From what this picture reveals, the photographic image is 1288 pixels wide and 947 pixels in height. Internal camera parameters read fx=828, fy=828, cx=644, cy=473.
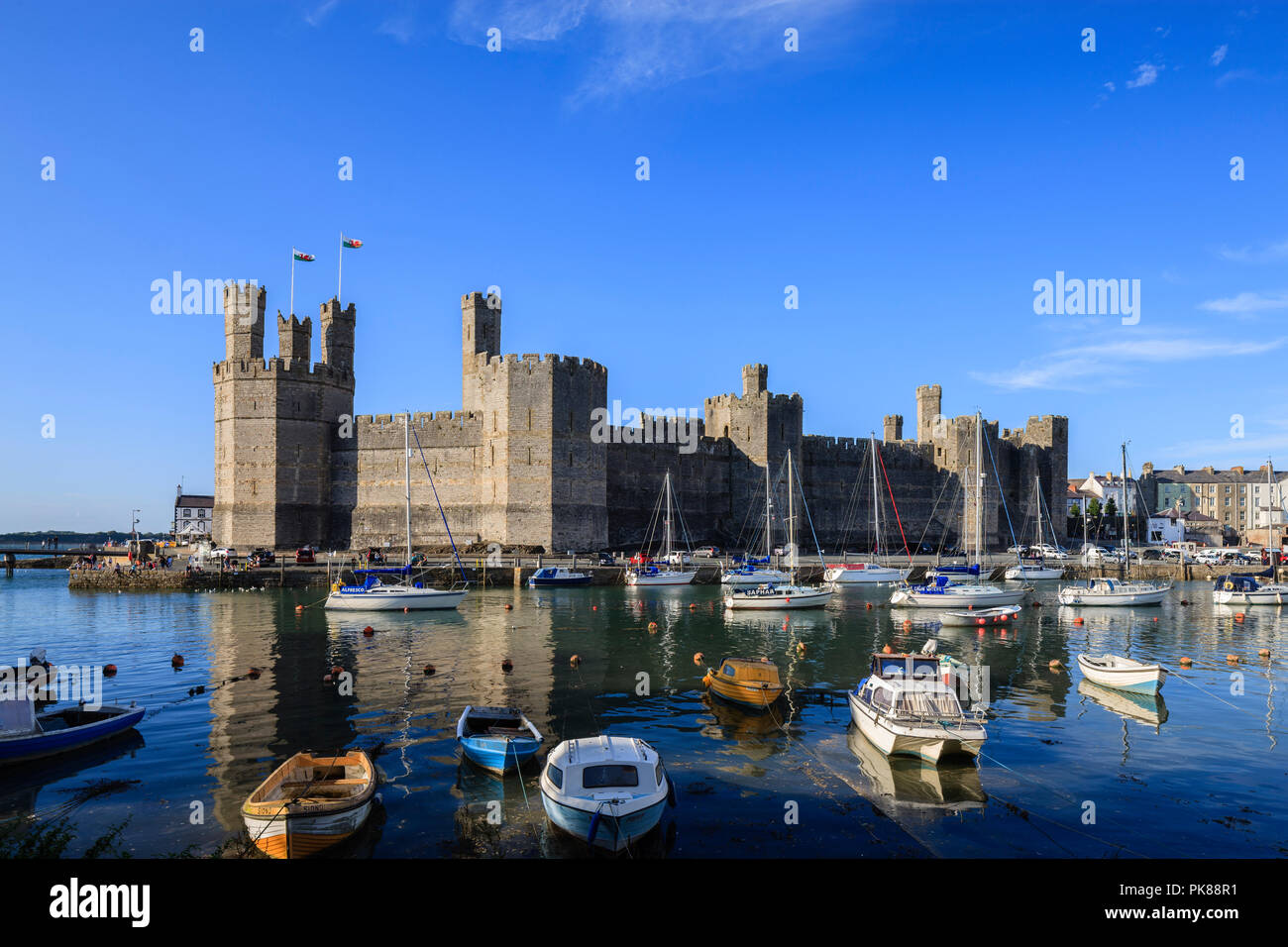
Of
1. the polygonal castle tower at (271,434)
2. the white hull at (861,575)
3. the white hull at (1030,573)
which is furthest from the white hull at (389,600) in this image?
the white hull at (1030,573)

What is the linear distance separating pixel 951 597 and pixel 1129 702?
1810cm

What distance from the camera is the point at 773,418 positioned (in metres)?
Result: 62.2

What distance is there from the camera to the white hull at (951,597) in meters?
38.1

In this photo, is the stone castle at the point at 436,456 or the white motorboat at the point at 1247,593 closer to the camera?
the white motorboat at the point at 1247,593

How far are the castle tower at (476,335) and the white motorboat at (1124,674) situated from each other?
134ft

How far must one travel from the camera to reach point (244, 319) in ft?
170

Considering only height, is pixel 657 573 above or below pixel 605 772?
below

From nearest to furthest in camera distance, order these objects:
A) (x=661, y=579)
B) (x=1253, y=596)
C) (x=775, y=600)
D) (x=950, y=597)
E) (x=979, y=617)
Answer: (x=979, y=617), (x=775, y=600), (x=950, y=597), (x=1253, y=596), (x=661, y=579)

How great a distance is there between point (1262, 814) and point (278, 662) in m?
22.8

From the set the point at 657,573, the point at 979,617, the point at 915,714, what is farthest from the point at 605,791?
the point at 657,573

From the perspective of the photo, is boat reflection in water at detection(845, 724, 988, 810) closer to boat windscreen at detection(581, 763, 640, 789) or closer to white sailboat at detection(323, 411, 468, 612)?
boat windscreen at detection(581, 763, 640, 789)

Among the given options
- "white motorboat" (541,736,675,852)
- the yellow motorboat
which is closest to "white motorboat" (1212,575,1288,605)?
the yellow motorboat

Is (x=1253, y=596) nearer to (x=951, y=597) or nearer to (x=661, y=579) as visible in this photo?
(x=951, y=597)

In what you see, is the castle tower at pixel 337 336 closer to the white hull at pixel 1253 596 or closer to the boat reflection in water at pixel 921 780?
the boat reflection in water at pixel 921 780
